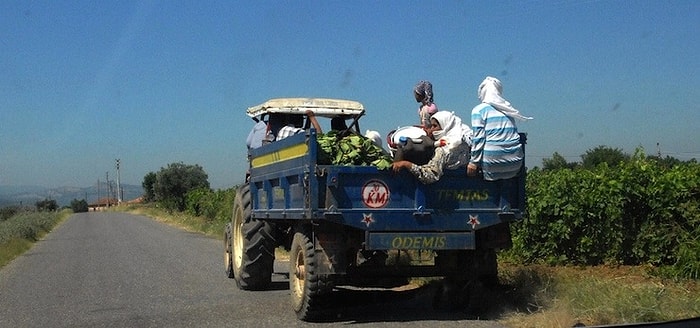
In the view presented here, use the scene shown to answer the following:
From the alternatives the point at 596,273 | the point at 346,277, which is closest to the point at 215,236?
the point at 596,273

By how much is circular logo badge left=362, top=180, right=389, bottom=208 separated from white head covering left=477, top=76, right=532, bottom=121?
1457 mm

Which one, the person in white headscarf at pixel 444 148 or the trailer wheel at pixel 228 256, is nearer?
the person in white headscarf at pixel 444 148

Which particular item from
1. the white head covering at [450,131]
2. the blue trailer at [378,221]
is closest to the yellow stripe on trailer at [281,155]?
the blue trailer at [378,221]

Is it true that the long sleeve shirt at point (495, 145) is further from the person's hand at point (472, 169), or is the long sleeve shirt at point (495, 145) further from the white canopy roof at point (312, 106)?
the white canopy roof at point (312, 106)

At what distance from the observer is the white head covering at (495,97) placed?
855 cm

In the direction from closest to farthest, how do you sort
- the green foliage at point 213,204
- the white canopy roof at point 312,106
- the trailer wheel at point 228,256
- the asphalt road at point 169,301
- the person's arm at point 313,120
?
the asphalt road at point 169,301
the person's arm at point 313,120
the white canopy roof at point 312,106
the trailer wheel at point 228,256
the green foliage at point 213,204

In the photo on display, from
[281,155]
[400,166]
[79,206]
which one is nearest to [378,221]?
[400,166]

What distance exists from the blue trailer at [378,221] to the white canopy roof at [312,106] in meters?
2.56

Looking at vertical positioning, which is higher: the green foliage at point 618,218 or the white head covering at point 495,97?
the white head covering at point 495,97

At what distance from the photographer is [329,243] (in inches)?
329

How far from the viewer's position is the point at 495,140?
843 centimetres

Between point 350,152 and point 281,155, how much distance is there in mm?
1267

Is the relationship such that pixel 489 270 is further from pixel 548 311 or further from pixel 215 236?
pixel 215 236

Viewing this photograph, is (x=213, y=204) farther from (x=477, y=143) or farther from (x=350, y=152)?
(x=477, y=143)
